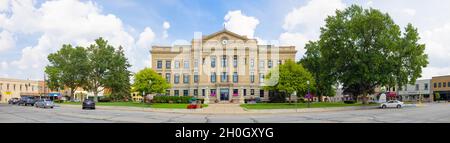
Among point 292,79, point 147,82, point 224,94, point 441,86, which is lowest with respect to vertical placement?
point 224,94

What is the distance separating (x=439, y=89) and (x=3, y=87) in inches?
4668

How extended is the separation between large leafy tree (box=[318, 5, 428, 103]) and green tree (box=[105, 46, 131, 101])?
4478 cm

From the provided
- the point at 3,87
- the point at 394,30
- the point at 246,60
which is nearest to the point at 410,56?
the point at 394,30

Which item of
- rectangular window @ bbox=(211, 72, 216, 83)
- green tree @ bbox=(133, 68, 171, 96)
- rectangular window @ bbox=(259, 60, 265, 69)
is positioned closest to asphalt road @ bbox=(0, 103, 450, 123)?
green tree @ bbox=(133, 68, 171, 96)

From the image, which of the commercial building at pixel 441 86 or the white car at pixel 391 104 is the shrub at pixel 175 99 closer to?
the white car at pixel 391 104

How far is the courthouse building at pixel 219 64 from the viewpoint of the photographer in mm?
75562

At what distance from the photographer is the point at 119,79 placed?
251ft

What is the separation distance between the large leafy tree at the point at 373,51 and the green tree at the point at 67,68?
169ft

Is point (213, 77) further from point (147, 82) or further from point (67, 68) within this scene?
point (67, 68)

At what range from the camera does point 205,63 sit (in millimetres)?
77000

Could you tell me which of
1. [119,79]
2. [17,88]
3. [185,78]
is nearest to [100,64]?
[119,79]

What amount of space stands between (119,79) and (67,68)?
36.6 feet
